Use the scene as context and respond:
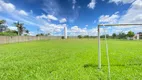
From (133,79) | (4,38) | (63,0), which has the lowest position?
(133,79)

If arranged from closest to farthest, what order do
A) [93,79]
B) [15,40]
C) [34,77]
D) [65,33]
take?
[93,79] → [34,77] → [15,40] → [65,33]

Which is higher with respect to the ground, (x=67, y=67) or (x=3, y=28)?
(x=3, y=28)

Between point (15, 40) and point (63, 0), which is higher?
point (63, 0)

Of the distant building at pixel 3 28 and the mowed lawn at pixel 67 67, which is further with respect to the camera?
the distant building at pixel 3 28

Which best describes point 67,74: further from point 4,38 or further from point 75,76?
point 4,38

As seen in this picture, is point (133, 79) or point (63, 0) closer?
point (133, 79)

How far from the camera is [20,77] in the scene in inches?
141

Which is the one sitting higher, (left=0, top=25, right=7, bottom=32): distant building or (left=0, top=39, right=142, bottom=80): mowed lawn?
(left=0, top=25, right=7, bottom=32): distant building

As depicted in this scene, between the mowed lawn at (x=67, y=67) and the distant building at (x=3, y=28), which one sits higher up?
the distant building at (x=3, y=28)

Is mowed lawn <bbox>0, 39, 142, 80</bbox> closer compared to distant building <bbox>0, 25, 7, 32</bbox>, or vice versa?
mowed lawn <bbox>0, 39, 142, 80</bbox>

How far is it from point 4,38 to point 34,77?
2146 centimetres

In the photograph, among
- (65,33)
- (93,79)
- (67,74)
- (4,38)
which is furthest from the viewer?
(65,33)

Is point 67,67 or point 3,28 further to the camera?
point 3,28

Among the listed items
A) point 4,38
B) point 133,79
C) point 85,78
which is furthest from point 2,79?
point 4,38
